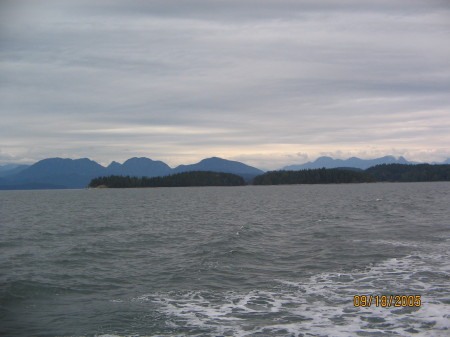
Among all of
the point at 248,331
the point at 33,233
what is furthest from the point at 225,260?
the point at 33,233

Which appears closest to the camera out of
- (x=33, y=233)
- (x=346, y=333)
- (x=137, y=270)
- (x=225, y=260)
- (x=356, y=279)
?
(x=346, y=333)

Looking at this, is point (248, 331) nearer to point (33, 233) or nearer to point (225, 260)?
point (225, 260)

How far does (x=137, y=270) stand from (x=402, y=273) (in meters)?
15.4

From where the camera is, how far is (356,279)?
2248 centimetres
